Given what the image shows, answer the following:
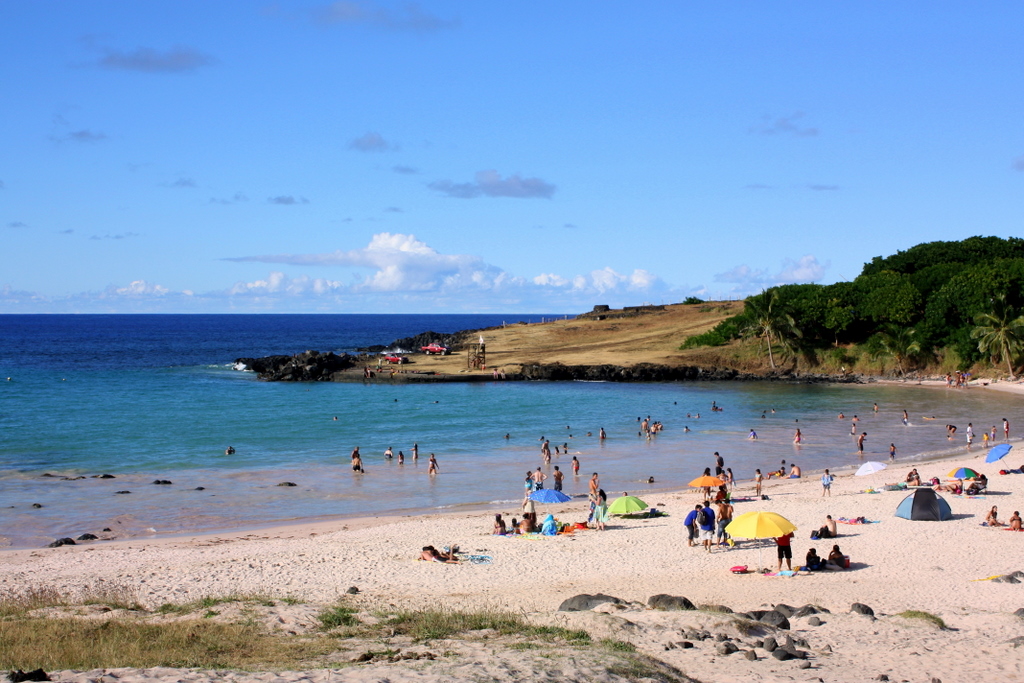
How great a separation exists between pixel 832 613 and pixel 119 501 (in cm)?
2553

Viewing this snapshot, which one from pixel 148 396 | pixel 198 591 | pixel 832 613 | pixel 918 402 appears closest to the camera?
pixel 832 613

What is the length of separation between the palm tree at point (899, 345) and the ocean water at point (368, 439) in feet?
17.7

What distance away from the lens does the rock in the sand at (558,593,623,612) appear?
650 inches

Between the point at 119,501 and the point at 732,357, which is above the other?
the point at 732,357

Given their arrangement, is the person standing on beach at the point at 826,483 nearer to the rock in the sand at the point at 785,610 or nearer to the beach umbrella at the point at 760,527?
the beach umbrella at the point at 760,527

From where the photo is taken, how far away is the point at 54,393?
6812 cm

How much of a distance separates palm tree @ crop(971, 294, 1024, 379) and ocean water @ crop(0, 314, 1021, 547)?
526cm

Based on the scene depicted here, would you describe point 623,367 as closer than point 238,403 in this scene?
No

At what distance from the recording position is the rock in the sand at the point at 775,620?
15.3m

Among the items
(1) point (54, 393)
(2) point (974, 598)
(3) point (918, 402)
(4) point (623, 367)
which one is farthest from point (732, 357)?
(2) point (974, 598)

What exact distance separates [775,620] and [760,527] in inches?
221

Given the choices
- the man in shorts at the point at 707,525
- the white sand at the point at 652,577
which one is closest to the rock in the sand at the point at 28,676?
the white sand at the point at 652,577

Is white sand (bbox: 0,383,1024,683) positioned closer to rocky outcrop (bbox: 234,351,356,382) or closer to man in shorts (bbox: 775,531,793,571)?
man in shorts (bbox: 775,531,793,571)

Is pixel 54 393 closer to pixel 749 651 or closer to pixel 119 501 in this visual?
pixel 119 501
